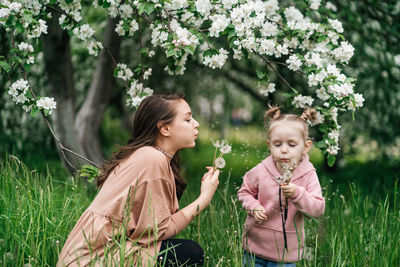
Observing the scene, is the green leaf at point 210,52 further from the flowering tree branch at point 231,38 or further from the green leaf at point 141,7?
the green leaf at point 141,7

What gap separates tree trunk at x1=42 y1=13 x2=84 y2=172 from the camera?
14.5 ft

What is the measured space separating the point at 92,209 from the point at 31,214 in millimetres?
496

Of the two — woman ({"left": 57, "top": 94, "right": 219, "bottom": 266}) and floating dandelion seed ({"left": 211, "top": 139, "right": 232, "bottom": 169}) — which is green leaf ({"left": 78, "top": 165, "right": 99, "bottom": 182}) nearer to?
woman ({"left": 57, "top": 94, "right": 219, "bottom": 266})

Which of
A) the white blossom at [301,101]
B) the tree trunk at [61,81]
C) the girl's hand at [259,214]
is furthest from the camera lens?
the tree trunk at [61,81]

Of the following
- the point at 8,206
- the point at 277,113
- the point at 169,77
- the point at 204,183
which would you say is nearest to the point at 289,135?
the point at 277,113

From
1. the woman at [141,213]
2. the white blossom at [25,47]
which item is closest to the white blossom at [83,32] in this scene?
the white blossom at [25,47]

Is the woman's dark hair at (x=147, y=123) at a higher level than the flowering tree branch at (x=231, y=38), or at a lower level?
lower

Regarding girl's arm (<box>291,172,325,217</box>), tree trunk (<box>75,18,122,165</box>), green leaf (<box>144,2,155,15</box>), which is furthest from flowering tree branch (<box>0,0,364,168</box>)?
tree trunk (<box>75,18,122,165</box>)

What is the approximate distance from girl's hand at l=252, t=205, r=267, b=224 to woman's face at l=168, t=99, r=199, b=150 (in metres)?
0.48

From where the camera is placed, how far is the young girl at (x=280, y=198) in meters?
2.36

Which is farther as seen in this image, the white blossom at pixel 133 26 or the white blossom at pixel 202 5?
the white blossom at pixel 133 26

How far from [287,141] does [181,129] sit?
0.55m

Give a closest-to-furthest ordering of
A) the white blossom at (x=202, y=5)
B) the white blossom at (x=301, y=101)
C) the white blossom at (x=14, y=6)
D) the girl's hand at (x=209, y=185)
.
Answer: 1. the girl's hand at (x=209, y=185)
2. the white blossom at (x=14, y=6)
3. the white blossom at (x=202, y=5)
4. the white blossom at (x=301, y=101)

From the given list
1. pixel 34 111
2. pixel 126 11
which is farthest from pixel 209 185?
pixel 126 11
